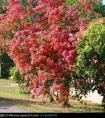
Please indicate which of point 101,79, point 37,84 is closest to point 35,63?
point 37,84

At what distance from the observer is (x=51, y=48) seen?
42.6 ft

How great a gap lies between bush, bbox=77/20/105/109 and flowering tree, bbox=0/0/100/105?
14.3 inches

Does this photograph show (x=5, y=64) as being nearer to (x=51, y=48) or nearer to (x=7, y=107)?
(x=7, y=107)

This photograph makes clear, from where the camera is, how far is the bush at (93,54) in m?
11.8

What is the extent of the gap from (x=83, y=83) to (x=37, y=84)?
165 cm

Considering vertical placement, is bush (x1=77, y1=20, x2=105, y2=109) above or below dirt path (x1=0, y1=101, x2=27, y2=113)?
above

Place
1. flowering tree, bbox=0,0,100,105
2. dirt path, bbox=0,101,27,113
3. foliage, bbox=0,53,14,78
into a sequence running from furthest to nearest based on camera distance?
foliage, bbox=0,53,14,78, flowering tree, bbox=0,0,100,105, dirt path, bbox=0,101,27,113

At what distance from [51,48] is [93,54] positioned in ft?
5.46

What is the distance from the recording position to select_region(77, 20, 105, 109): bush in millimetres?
11828

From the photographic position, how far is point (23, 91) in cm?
1783

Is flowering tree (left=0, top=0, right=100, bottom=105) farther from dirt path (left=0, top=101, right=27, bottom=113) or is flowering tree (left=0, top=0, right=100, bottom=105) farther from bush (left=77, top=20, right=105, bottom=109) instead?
dirt path (left=0, top=101, right=27, bottom=113)

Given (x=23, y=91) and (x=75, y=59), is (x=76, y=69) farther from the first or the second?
(x=23, y=91)

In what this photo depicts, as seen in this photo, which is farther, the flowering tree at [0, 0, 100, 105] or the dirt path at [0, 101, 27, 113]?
the flowering tree at [0, 0, 100, 105]

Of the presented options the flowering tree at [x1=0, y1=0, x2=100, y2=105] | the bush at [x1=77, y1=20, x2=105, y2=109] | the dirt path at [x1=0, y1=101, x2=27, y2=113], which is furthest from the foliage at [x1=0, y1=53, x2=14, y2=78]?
the bush at [x1=77, y1=20, x2=105, y2=109]
